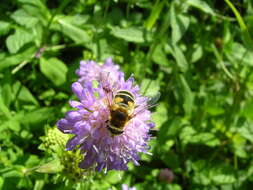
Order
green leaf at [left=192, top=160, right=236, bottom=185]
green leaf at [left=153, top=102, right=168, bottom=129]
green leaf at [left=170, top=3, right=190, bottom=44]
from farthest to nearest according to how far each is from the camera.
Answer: green leaf at [left=192, top=160, right=236, bottom=185], green leaf at [left=153, top=102, right=168, bottom=129], green leaf at [left=170, top=3, right=190, bottom=44]

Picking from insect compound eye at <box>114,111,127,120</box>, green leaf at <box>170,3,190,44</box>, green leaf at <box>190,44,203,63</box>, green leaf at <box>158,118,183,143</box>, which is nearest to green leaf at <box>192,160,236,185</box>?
green leaf at <box>158,118,183,143</box>

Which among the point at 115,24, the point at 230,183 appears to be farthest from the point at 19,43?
the point at 230,183

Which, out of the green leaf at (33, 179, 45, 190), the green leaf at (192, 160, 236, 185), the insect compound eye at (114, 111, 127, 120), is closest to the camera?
the insect compound eye at (114, 111, 127, 120)

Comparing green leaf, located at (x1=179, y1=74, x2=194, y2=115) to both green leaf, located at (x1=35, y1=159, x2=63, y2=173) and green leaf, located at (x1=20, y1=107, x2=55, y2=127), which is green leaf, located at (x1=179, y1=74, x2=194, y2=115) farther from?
green leaf, located at (x1=35, y1=159, x2=63, y2=173)

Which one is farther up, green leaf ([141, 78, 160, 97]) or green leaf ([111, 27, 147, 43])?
green leaf ([111, 27, 147, 43])

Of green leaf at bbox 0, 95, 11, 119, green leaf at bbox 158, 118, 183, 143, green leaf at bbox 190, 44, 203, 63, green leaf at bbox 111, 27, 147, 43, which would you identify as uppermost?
green leaf at bbox 111, 27, 147, 43

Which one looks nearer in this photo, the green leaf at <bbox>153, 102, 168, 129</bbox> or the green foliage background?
the green foliage background
